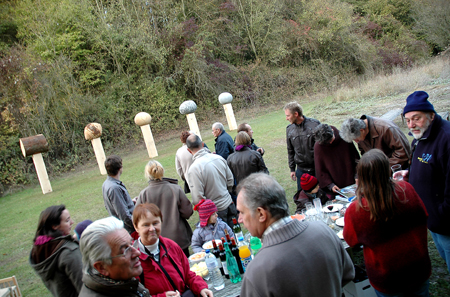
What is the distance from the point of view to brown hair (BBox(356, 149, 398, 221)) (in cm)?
218

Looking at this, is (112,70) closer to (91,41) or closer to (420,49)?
(91,41)

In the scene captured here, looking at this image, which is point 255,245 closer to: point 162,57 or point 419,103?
point 419,103

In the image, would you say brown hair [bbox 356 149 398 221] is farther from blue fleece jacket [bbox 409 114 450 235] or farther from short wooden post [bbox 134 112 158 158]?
short wooden post [bbox 134 112 158 158]

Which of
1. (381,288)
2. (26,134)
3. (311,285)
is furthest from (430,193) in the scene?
(26,134)

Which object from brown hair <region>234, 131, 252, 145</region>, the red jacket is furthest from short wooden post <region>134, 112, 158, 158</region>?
the red jacket

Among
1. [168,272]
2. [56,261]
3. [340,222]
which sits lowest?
[340,222]

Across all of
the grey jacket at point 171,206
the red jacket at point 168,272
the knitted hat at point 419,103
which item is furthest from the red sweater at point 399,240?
the grey jacket at point 171,206

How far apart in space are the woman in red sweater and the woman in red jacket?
142cm

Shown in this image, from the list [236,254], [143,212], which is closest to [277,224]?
[236,254]

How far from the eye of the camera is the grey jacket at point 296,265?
1668mm

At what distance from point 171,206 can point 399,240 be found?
2.94 metres

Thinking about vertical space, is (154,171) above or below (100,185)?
above

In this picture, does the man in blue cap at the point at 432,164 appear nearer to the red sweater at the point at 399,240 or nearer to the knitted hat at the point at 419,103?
the knitted hat at the point at 419,103

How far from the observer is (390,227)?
87.3 inches
